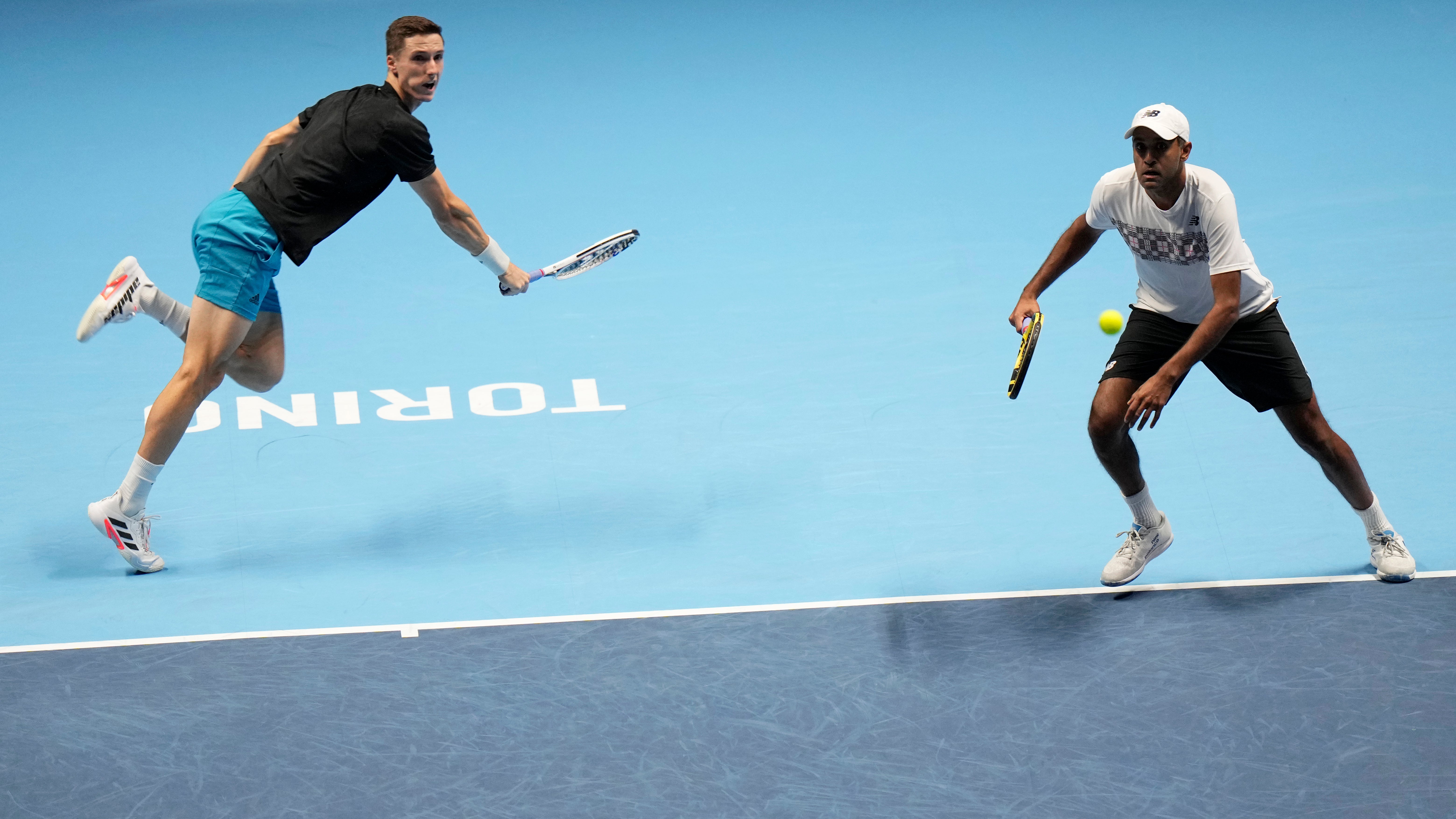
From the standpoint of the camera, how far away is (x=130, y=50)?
943cm

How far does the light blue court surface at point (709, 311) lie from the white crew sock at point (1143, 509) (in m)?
0.20

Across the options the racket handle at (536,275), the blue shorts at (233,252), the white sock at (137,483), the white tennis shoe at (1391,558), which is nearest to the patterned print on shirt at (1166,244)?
the white tennis shoe at (1391,558)

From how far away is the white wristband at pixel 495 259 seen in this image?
5215mm

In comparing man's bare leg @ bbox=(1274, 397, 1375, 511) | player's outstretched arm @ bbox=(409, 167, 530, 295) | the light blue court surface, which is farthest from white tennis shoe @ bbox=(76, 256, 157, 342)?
man's bare leg @ bbox=(1274, 397, 1375, 511)

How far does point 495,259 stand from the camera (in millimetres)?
5234

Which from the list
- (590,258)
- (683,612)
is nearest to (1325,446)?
(683,612)

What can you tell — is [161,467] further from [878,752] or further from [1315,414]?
[1315,414]

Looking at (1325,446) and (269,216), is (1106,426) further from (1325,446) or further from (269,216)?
(269,216)

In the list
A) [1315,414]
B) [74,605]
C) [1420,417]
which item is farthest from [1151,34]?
[74,605]

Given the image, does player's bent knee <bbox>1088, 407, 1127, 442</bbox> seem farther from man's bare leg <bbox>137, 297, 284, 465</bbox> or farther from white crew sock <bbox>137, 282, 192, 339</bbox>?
white crew sock <bbox>137, 282, 192, 339</bbox>

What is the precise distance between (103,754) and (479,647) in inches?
41.9

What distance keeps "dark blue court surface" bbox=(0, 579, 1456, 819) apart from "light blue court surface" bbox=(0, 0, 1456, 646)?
0.87ft

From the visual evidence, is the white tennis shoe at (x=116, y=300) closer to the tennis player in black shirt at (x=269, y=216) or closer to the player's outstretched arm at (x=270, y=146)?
the tennis player in black shirt at (x=269, y=216)

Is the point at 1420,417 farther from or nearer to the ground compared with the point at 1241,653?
farther from the ground
